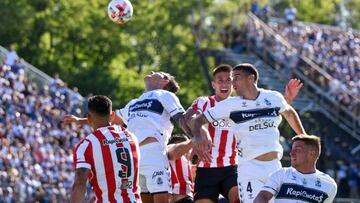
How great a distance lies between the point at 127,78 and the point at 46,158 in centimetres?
1924

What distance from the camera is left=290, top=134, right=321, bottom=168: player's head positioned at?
10086 millimetres

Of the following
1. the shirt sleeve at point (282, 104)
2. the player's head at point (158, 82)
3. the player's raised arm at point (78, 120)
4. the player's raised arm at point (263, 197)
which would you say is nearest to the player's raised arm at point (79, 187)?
the player's raised arm at point (263, 197)

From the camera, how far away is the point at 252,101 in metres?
11.4

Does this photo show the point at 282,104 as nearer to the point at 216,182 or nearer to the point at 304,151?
the point at 304,151

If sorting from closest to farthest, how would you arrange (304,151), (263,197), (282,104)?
1. (263,197)
2. (304,151)
3. (282,104)

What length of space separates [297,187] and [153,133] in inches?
113

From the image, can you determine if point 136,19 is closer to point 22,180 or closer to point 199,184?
point 22,180

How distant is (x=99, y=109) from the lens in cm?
1004

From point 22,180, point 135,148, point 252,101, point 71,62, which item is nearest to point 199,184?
point 252,101

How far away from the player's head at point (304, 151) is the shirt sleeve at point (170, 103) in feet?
7.64

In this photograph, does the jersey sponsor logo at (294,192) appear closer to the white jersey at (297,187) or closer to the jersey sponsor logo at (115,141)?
the white jersey at (297,187)

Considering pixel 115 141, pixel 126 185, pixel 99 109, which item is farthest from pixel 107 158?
pixel 99 109

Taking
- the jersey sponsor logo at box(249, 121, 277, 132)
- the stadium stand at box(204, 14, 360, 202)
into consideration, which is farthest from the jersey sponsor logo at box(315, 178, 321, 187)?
the stadium stand at box(204, 14, 360, 202)

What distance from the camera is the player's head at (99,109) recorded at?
10.0 metres
